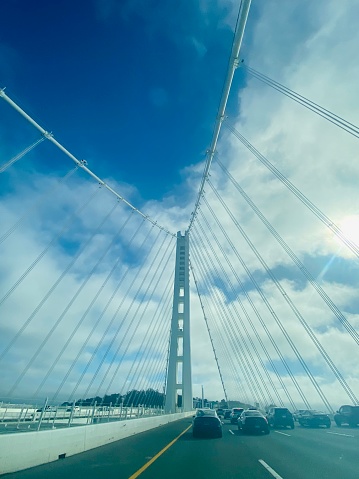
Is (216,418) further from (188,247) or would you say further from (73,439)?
(188,247)

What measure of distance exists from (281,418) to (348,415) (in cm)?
661

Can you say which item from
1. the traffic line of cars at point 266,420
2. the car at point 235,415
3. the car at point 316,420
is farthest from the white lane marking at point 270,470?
the car at point 235,415

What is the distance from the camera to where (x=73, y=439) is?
10531mm

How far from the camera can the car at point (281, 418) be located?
2477 cm

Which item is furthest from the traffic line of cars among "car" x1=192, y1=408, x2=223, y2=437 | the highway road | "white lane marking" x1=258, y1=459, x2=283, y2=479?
"white lane marking" x1=258, y1=459, x2=283, y2=479

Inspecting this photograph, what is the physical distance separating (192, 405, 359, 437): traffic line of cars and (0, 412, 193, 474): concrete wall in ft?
15.7

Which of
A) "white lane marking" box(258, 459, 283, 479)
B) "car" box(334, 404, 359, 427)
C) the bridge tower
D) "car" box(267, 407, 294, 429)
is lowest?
"white lane marking" box(258, 459, 283, 479)

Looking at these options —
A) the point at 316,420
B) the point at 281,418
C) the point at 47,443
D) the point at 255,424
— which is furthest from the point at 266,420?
the point at 47,443

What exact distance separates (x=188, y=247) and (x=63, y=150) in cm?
3205

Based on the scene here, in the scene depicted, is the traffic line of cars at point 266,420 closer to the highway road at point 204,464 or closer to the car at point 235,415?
the car at point 235,415

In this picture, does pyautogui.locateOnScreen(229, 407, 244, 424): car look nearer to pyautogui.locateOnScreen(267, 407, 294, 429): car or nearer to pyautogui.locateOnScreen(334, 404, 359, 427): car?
pyautogui.locateOnScreen(267, 407, 294, 429): car

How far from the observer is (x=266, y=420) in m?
19.3

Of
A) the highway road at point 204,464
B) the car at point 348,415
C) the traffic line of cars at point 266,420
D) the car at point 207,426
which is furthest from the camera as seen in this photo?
the car at point 348,415

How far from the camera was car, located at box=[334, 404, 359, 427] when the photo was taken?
26.5 meters
